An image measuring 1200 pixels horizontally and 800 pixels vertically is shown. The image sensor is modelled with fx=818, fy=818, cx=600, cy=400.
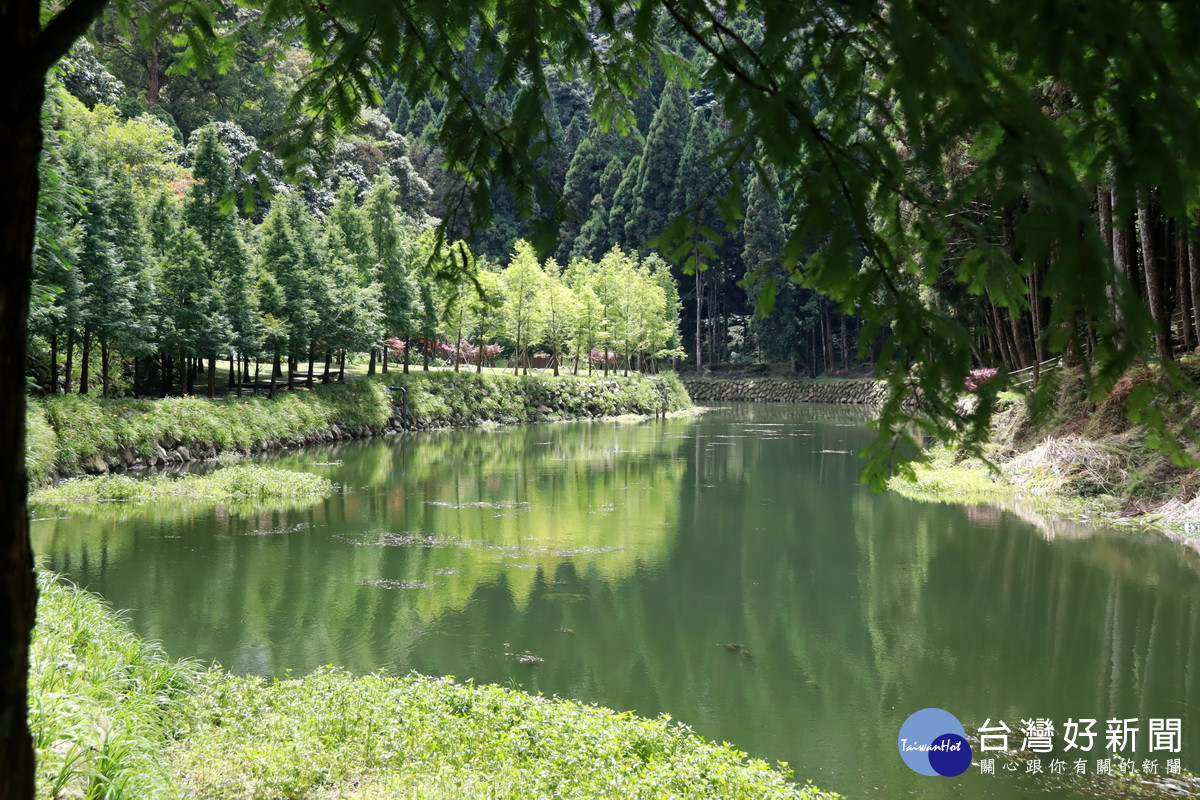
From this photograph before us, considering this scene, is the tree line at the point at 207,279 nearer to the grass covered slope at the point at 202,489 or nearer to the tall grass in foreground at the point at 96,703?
the tall grass in foreground at the point at 96,703

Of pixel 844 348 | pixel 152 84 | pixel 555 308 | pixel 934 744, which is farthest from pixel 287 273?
pixel 844 348

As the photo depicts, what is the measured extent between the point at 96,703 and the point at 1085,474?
13.6 m

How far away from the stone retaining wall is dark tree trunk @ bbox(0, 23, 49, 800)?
142ft

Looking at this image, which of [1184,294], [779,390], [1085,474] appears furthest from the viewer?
[779,390]

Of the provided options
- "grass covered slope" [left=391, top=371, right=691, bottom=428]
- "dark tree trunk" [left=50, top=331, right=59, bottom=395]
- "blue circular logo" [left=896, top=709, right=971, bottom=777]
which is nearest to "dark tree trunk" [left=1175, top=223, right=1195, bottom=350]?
"blue circular logo" [left=896, top=709, right=971, bottom=777]

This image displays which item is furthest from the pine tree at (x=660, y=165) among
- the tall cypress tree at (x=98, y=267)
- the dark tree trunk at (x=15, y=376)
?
the dark tree trunk at (x=15, y=376)

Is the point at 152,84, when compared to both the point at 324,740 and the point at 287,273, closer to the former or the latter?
the point at 287,273

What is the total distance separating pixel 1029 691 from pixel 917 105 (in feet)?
19.1

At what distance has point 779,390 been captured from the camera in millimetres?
48656

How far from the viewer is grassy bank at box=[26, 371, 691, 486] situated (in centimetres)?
1442

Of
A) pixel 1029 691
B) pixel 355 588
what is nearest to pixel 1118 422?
pixel 1029 691

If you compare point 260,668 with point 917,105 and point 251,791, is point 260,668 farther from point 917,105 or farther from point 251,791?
point 917,105

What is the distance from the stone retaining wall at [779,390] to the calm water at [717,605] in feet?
107

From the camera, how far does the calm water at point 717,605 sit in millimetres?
6004
